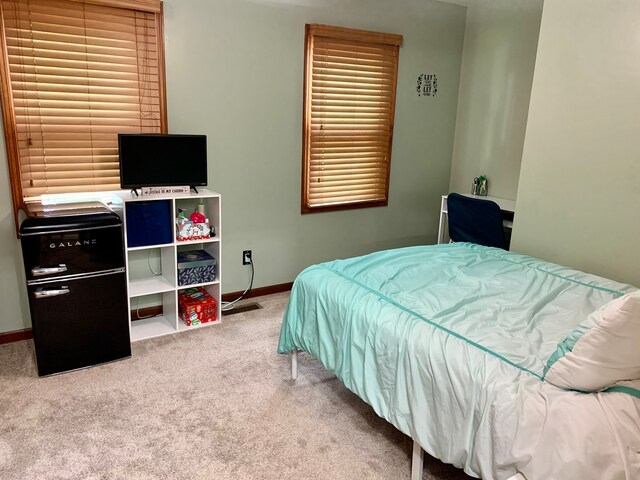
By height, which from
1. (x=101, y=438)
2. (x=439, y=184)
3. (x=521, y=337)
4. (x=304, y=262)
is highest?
(x=439, y=184)

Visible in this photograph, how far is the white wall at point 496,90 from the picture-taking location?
12.9 feet

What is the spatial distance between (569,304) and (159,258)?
2.57 m

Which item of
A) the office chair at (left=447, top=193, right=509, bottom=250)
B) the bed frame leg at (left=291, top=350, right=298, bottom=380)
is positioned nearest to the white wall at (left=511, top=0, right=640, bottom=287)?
the office chair at (left=447, top=193, right=509, bottom=250)

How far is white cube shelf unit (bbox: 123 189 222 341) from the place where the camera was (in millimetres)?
3115

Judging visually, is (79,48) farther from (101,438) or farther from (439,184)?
(439,184)

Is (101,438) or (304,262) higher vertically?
(304,262)

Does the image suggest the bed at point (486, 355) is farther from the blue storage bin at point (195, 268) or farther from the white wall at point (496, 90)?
the white wall at point (496, 90)

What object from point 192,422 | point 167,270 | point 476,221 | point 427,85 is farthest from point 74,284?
point 427,85

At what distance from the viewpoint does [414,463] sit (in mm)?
1899

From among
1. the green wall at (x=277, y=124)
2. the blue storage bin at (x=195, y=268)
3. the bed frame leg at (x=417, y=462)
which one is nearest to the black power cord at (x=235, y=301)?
the green wall at (x=277, y=124)

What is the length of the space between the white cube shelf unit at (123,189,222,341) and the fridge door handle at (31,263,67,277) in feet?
1.77

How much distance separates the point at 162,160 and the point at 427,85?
2.53 meters

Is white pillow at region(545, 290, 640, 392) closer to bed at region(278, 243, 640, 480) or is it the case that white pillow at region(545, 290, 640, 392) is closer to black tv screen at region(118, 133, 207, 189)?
bed at region(278, 243, 640, 480)

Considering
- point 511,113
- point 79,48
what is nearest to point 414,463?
point 79,48
